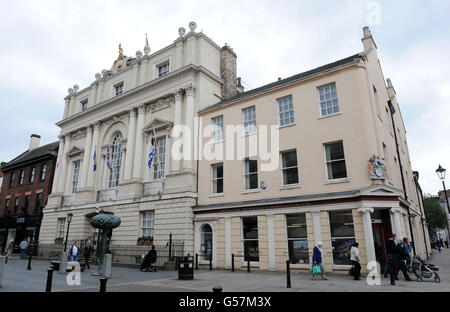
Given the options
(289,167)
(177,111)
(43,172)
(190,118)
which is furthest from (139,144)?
(43,172)

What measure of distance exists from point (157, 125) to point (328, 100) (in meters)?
13.4

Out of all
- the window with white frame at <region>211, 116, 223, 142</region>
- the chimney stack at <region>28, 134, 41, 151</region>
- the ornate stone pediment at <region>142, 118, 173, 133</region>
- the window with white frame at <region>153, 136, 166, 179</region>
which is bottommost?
the window with white frame at <region>153, 136, 166, 179</region>

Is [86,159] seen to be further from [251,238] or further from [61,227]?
[251,238]

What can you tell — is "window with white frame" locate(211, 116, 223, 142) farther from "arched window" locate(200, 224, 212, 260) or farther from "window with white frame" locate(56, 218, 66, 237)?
"window with white frame" locate(56, 218, 66, 237)

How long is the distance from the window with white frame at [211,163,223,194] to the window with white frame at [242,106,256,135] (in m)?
3.06

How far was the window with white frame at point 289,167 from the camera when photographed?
55.1 ft

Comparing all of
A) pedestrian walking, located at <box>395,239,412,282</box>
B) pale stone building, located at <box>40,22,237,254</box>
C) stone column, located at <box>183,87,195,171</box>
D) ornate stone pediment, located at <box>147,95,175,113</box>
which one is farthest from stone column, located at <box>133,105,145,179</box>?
pedestrian walking, located at <box>395,239,412,282</box>

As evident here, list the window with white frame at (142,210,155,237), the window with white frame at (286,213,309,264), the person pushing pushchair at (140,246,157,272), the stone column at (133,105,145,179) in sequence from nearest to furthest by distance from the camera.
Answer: the window with white frame at (286,213,309,264)
the person pushing pushchair at (140,246,157,272)
the window with white frame at (142,210,155,237)
the stone column at (133,105,145,179)

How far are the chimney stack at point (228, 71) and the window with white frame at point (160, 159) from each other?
6.51 m

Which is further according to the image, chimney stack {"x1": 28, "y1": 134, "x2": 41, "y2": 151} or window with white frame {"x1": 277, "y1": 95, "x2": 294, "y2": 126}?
chimney stack {"x1": 28, "y1": 134, "x2": 41, "y2": 151}

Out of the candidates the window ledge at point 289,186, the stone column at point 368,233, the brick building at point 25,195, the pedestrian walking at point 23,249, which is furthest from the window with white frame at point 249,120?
the brick building at point 25,195

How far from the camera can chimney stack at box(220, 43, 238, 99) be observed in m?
25.4

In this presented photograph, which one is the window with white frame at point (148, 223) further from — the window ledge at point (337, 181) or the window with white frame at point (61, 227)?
the window ledge at point (337, 181)
